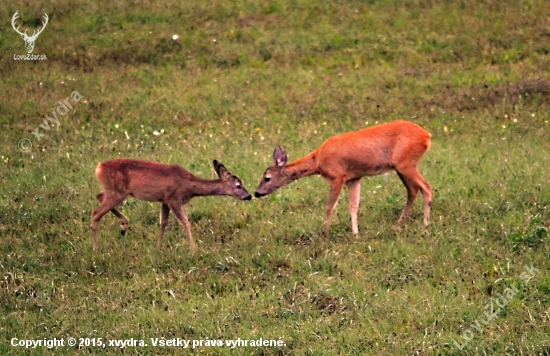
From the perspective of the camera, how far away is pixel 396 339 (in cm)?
784

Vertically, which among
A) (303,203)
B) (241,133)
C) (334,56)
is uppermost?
(334,56)

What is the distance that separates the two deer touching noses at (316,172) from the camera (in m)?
10.6

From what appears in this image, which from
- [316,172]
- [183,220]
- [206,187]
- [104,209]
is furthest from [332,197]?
[104,209]

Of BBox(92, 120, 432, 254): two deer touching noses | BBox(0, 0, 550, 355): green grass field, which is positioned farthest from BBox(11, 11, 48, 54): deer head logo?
BBox(92, 120, 432, 254): two deer touching noses

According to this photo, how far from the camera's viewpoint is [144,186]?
10.6 m

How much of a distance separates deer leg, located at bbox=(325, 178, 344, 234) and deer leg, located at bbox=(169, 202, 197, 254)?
4.88 ft

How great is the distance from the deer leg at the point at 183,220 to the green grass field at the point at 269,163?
0.16 meters

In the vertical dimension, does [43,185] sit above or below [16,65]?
below

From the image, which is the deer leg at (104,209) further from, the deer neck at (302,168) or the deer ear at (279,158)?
the deer neck at (302,168)

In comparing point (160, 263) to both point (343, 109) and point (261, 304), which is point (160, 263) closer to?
point (261, 304)

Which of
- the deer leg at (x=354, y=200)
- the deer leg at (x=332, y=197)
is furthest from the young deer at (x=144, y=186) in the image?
the deer leg at (x=354, y=200)

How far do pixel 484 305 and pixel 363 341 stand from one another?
1.17 meters

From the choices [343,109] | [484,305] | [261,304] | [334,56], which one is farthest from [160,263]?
[334,56]

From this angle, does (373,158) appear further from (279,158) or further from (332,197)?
(279,158)
